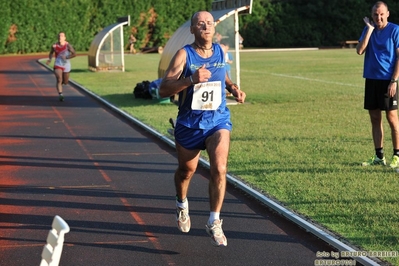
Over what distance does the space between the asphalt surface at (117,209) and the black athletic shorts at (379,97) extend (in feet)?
7.77

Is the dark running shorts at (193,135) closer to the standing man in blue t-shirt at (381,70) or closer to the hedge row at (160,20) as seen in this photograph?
the standing man in blue t-shirt at (381,70)

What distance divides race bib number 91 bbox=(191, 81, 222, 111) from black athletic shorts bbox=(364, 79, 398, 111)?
12.1 feet

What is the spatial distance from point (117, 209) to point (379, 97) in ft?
13.1

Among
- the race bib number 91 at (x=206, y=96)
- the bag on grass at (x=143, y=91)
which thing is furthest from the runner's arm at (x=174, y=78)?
the bag on grass at (x=143, y=91)

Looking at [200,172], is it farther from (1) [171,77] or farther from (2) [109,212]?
(1) [171,77]

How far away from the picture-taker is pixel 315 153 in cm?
1105

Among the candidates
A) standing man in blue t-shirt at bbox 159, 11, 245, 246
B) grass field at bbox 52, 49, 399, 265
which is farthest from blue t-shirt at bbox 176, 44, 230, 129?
grass field at bbox 52, 49, 399, 265

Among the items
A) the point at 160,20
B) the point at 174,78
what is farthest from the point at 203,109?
the point at 160,20

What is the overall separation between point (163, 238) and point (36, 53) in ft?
179

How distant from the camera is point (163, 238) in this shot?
702cm

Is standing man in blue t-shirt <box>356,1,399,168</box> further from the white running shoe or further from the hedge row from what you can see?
the hedge row

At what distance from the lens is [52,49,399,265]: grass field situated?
7344 mm

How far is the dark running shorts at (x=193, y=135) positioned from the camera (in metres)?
6.91

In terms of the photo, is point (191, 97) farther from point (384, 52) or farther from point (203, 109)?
point (384, 52)
